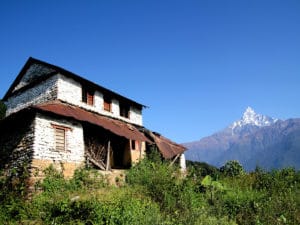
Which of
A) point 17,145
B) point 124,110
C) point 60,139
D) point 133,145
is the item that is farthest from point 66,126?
point 124,110

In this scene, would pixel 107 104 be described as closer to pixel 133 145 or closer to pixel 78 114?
pixel 133 145

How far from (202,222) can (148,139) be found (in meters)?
15.5

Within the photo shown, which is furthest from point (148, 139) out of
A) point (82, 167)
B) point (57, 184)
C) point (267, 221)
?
point (267, 221)

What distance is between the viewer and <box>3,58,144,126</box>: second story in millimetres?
20406

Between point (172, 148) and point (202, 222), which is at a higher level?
point (172, 148)

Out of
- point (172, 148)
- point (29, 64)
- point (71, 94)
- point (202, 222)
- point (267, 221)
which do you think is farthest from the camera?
point (172, 148)

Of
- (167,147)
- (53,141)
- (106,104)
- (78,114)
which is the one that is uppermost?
(106,104)

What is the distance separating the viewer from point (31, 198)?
13820 millimetres

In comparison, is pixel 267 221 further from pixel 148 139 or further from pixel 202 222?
pixel 148 139

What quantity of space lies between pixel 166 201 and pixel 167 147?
14586 mm

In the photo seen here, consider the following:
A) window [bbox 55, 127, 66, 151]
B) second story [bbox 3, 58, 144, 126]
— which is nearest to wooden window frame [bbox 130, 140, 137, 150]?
second story [bbox 3, 58, 144, 126]

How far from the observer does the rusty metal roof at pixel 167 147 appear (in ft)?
80.0

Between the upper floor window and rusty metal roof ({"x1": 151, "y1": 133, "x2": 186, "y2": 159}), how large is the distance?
19.7 ft

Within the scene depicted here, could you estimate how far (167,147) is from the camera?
84.7ft
